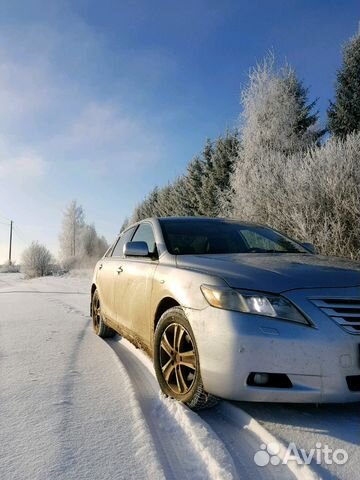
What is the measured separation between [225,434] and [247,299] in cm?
77

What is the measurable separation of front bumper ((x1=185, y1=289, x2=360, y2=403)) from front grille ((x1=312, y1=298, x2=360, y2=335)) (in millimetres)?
41

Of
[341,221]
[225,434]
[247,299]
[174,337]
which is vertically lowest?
[225,434]

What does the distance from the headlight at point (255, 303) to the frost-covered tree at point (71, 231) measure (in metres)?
65.9

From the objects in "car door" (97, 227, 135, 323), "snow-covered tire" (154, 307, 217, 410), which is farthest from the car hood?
"car door" (97, 227, 135, 323)

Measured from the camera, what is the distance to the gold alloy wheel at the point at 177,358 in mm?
2676

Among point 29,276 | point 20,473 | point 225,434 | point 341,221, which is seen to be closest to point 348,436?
point 225,434

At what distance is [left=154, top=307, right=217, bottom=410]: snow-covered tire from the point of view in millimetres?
2551

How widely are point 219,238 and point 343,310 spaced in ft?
5.48

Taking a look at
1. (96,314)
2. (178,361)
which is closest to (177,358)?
(178,361)

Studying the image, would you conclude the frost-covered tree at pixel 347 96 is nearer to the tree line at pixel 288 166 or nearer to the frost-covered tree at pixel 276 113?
the tree line at pixel 288 166

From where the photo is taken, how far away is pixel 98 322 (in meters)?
5.35

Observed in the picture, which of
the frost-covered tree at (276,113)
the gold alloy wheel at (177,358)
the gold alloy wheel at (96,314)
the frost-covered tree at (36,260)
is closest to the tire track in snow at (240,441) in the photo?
the gold alloy wheel at (177,358)

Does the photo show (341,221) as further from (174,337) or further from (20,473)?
(20,473)

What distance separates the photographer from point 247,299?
2.42m
